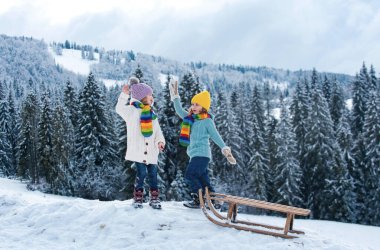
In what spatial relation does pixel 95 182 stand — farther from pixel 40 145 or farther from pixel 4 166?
pixel 4 166

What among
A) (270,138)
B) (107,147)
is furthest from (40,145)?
(270,138)

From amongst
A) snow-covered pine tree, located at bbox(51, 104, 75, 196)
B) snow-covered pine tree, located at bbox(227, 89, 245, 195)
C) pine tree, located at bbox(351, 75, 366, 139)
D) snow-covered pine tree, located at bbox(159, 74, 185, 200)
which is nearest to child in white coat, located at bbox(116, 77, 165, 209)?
snow-covered pine tree, located at bbox(159, 74, 185, 200)

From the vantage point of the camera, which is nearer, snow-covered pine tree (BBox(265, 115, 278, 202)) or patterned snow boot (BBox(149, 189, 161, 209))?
patterned snow boot (BBox(149, 189, 161, 209))

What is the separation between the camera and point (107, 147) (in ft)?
130

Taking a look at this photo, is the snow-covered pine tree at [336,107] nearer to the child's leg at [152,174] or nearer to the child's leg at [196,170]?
the child's leg at [196,170]

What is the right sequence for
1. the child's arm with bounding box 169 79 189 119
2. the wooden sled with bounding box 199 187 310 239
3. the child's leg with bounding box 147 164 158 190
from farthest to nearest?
the child's arm with bounding box 169 79 189 119
the child's leg with bounding box 147 164 158 190
the wooden sled with bounding box 199 187 310 239

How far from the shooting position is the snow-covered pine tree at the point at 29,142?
4259 cm

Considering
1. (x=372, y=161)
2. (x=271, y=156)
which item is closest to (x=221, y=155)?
(x=271, y=156)

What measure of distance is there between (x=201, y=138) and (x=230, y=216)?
5.61 ft

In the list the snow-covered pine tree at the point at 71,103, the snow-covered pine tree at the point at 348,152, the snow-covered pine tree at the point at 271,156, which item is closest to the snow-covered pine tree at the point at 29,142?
the snow-covered pine tree at the point at 71,103

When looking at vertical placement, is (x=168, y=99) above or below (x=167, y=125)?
above

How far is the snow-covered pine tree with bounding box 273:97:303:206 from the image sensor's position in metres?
38.1

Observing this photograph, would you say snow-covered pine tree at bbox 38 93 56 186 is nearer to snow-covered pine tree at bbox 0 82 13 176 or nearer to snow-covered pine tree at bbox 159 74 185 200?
snow-covered pine tree at bbox 0 82 13 176

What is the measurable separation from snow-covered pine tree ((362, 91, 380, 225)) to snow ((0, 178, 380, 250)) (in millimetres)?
31767
